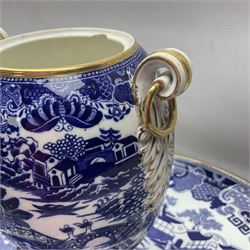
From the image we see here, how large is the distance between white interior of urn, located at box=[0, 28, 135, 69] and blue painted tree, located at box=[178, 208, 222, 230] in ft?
0.84

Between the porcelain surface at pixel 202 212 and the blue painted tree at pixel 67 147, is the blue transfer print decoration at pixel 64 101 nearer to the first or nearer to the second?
the blue painted tree at pixel 67 147

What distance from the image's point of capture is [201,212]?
712 millimetres

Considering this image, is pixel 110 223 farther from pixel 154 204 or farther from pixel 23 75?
pixel 23 75

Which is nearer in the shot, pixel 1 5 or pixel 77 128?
pixel 77 128

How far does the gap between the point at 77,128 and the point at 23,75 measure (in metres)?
0.07

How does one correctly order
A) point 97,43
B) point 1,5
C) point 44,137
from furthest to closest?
point 1,5
point 97,43
point 44,137

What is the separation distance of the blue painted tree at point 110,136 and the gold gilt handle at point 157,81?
0.09 ft

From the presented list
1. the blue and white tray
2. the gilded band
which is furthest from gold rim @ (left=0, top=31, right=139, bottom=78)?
the blue and white tray

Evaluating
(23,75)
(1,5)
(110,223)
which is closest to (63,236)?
(110,223)

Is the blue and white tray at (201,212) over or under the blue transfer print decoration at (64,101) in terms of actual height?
under

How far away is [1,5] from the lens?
971 millimetres

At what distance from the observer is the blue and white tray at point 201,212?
67 cm

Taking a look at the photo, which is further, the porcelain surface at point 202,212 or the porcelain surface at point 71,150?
the porcelain surface at point 202,212

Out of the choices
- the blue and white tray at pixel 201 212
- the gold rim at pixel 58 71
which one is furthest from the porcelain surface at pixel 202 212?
the gold rim at pixel 58 71
